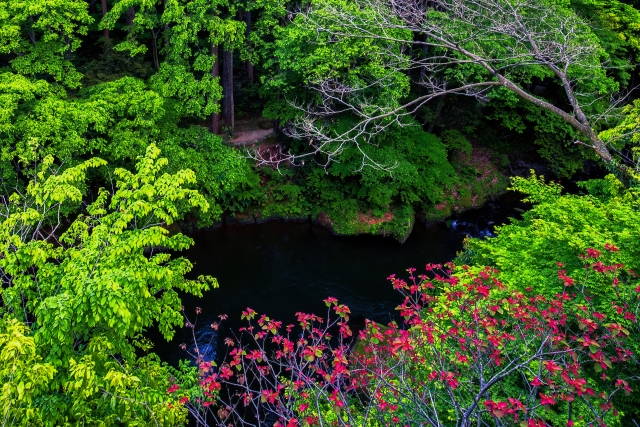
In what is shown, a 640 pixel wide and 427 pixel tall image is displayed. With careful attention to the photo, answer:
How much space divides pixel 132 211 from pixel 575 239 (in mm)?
6909

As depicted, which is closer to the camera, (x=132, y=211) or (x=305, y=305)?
(x=132, y=211)

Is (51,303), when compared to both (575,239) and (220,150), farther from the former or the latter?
(220,150)

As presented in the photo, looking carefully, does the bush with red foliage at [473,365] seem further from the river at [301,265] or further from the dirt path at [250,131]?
the dirt path at [250,131]

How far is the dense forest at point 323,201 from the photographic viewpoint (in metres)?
4.91

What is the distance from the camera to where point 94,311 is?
488cm

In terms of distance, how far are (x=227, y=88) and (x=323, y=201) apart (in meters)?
5.71

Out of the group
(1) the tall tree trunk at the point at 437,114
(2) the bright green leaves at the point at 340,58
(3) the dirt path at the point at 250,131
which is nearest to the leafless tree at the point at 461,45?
(2) the bright green leaves at the point at 340,58

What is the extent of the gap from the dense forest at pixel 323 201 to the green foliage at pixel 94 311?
0.14 feet

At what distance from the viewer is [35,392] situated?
4.62 m

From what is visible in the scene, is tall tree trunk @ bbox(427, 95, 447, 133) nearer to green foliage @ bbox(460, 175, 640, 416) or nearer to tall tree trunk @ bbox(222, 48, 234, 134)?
tall tree trunk @ bbox(222, 48, 234, 134)

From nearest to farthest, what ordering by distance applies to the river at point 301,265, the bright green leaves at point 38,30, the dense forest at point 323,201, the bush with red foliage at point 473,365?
the bush with red foliage at point 473,365 → the dense forest at point 323,201 → the bright green leaves at point 38,30 → the river at point 301,265

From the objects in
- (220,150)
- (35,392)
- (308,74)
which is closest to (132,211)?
(35,392)

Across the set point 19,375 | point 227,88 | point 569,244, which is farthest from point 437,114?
point 19,375

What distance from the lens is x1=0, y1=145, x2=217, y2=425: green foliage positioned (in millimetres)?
4781
